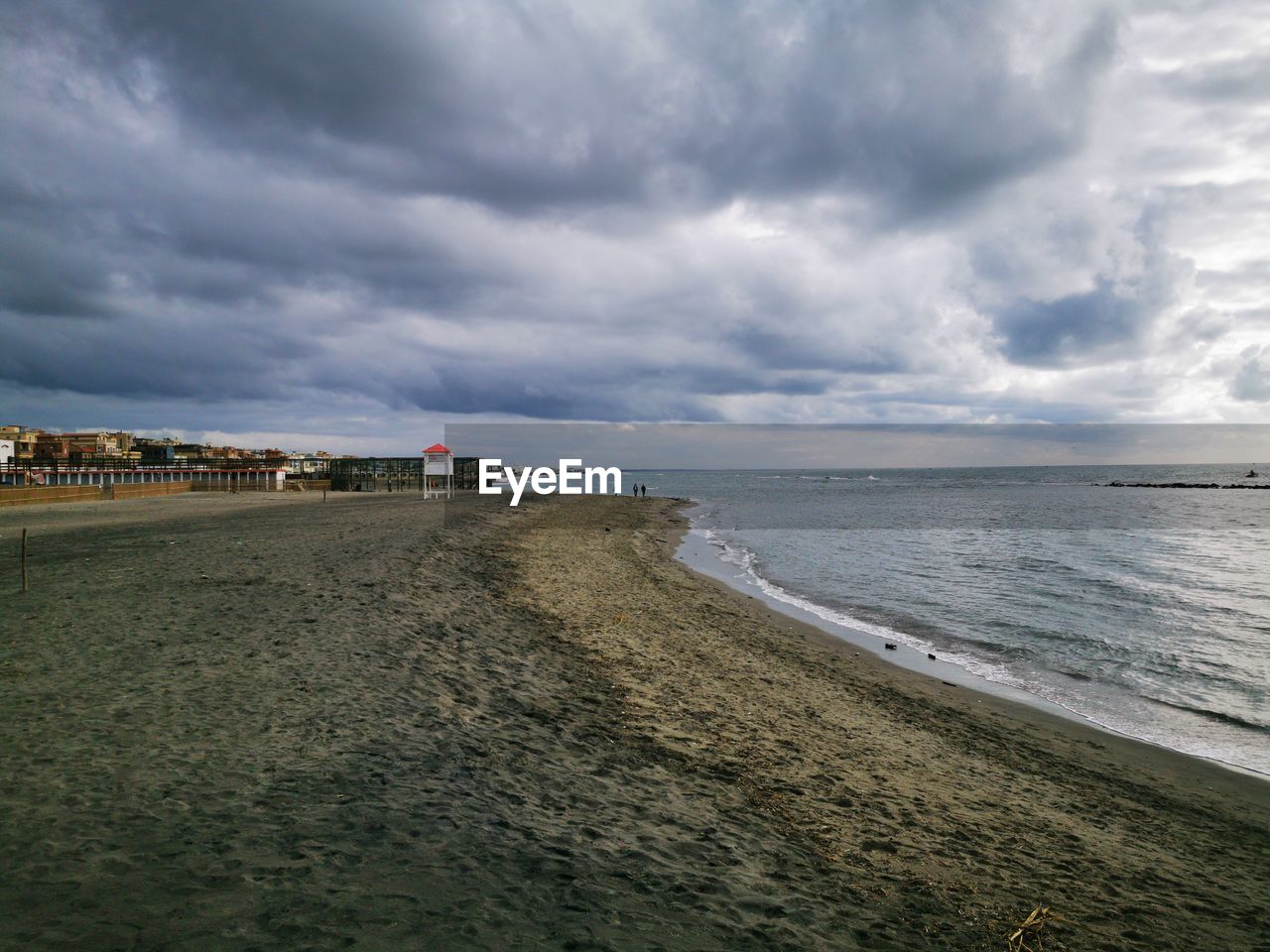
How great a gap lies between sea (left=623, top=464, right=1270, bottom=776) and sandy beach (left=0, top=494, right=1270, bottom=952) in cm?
213

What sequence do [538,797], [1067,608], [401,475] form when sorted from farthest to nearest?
[401,475] → [1067,608] → [538,797]

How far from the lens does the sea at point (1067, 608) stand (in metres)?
12.4

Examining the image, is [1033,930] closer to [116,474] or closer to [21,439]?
[116,474]

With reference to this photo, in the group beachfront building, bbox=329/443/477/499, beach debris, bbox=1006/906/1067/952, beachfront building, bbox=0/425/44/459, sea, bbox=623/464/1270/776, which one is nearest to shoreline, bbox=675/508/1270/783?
sea, bbox=623/464/1270/776

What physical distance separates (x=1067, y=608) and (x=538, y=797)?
794 inches

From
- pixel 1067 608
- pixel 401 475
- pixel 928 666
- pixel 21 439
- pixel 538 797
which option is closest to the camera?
pixel 538 797

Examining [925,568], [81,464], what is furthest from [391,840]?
[81,464]

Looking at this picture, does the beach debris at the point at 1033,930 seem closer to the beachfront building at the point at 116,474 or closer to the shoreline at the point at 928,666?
the shoreline at the point at 928,666

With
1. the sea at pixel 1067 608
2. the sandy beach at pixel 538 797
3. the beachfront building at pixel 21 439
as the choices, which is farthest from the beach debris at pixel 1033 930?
the beachfront building at pixel 21 439

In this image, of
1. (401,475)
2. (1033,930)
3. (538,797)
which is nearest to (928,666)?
(1033,930)

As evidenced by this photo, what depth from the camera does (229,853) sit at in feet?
15.5

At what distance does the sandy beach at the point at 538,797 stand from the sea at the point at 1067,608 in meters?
2.13

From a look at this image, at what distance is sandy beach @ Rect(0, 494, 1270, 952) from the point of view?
14.4ft

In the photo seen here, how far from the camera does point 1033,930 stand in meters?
4.97
